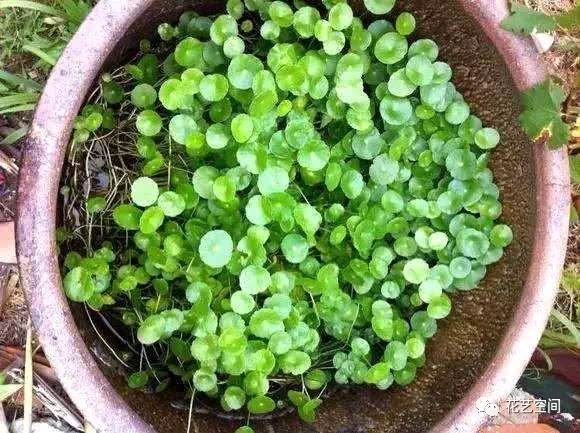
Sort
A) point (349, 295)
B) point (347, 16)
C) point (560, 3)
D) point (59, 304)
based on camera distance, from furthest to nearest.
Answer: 1. point (560, 3)
2. point (349, 295)
3. point (347, 16)
4. point (59, 304)

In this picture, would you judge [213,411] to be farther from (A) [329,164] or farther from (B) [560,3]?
(B) [560,3]

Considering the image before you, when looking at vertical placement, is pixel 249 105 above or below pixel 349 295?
above

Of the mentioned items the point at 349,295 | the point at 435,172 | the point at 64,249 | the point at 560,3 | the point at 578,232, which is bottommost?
the point at 64,249

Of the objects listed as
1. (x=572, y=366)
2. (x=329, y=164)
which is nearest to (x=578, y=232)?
(x=572, y=366)

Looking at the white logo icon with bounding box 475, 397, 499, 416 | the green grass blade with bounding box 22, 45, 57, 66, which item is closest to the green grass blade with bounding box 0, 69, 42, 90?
the green grass blade with bounding box 22, 45, 57, 66

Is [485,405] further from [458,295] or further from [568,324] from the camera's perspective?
[568,324]

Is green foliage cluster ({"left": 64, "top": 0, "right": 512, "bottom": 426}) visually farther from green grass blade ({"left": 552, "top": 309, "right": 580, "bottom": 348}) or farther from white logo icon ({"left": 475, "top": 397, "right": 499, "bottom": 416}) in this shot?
green grass blade ({"left": 552, "top": 309, "right": 580, "bottom": 348})

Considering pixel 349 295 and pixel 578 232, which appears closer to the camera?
pixel 349 295

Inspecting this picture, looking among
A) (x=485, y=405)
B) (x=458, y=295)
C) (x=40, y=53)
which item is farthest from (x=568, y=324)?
(x=40, y=53)
